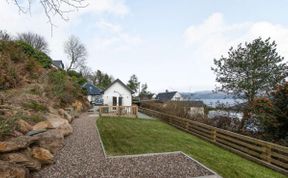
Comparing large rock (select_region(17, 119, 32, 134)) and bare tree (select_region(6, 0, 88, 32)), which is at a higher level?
bare tree (select_region(6, 0, 88, 32))

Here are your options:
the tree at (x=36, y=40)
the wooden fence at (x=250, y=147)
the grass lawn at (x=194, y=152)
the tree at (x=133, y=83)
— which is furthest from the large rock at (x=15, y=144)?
the tree at (x=133, y=83)

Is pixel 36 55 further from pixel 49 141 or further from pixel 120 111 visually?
pixel 49 141

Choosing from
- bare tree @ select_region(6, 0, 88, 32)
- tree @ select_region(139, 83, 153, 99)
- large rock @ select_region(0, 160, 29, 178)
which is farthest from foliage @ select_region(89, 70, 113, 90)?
bare tree @ select_region(6, 0, 88, 32)

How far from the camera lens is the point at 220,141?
30.7 feet

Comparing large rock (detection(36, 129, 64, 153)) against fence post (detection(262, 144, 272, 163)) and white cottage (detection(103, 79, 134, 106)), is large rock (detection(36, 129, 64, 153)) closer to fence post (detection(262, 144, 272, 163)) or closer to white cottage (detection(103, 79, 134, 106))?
fence post (detection(262, 144, 272, 163))

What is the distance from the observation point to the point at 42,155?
503 cm

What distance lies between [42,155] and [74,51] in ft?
127

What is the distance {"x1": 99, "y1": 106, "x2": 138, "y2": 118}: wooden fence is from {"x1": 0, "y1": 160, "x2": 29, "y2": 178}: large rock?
13.7 meters

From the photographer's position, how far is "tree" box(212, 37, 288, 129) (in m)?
14.6

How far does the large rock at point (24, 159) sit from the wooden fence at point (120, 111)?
1310 cm

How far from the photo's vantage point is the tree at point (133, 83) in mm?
43494

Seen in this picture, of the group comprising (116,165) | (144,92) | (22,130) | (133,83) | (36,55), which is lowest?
(116,165)

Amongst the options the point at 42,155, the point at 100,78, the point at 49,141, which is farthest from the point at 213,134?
the point at 100,78

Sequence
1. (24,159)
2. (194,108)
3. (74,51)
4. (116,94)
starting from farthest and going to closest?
(74,51)
(116,94)
(194,108)
(24,159)
